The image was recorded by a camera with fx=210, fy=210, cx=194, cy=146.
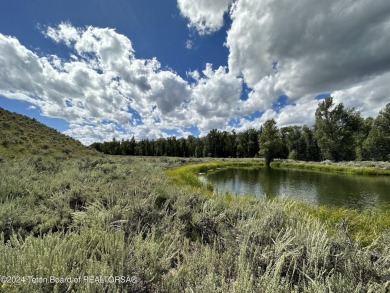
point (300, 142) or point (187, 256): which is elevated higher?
point (300, 142)

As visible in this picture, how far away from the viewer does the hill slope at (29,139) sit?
15.1m

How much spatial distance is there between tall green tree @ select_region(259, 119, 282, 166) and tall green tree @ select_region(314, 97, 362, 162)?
10.9 metres

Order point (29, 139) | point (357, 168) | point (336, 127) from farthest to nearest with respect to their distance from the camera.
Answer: point (336, 127) < point (357, 168) < point (29, 139)

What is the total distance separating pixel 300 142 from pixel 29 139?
8357 centimetres

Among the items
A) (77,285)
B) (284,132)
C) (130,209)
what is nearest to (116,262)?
(77,285)

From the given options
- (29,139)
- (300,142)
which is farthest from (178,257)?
(300,142)

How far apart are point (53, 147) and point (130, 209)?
17541 millimetres

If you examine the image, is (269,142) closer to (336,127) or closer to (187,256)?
(336,127)

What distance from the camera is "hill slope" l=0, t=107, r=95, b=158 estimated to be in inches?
596

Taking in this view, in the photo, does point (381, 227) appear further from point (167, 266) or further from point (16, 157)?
point (16, 157)

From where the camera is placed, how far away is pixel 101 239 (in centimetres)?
328

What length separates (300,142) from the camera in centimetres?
8100

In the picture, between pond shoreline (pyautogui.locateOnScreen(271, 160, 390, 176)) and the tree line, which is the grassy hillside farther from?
the tree line

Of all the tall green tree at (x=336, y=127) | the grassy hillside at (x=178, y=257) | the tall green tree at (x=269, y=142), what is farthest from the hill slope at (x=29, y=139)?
the tall green tree at (x=336, y=127)
